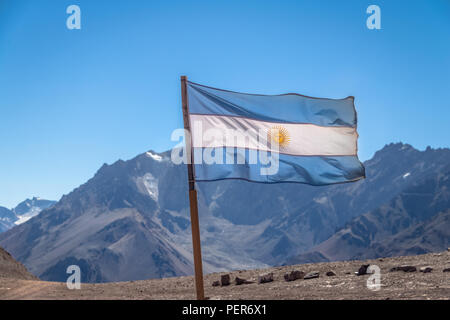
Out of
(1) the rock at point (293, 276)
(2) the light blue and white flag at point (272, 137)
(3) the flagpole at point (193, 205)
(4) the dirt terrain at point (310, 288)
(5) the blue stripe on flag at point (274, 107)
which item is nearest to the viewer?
(3) the flagpole at point (193, 205)

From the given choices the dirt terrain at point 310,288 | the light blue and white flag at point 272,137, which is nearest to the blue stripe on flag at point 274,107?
the light blue and white flag at point 272,137

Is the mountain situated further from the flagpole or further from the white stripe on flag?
the white stripe on flag

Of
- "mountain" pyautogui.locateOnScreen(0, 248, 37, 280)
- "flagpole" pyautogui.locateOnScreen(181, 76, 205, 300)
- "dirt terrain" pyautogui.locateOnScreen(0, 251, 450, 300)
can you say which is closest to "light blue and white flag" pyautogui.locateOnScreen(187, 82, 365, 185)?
A: "flagpole" pyautogui.locateOnScreen(181, 76, 205, 300)

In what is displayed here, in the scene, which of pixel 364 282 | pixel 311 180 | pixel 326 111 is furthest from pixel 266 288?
pixel 326 111

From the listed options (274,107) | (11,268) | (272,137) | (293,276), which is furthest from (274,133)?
(11,268)

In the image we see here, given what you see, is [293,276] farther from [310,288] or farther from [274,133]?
[274,133]

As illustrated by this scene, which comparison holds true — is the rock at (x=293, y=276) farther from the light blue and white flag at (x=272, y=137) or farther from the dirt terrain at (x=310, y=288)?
the light blue and white flag at (x=272, y=137)

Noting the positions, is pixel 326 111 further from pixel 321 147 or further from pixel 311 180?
pixel 311 180
